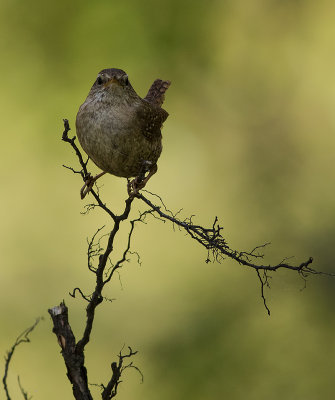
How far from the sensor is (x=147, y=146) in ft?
12.6

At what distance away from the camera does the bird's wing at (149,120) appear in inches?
151

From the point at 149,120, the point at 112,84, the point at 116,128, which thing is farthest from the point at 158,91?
the point at 116,128

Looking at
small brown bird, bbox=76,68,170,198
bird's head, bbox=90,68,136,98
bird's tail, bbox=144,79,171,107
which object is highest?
bird's tail, bbox=144,79,171,107

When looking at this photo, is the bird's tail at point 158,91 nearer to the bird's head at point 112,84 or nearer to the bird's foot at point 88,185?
the bird's head at point 112,84

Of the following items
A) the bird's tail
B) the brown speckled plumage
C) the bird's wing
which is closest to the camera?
the brown speckled plumage

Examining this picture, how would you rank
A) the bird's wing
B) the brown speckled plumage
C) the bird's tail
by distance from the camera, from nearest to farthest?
the brown speckled plumage < the bird's wing < the bird's tail

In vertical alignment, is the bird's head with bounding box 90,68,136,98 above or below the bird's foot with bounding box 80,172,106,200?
above

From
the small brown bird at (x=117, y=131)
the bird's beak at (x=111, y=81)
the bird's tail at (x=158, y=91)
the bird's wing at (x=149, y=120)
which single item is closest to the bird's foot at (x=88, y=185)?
the small brown bird at (x=117, y=131)

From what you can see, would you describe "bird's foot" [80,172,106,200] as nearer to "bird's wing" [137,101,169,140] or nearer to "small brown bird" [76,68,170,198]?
"small brown bird" [76,68,170,198]

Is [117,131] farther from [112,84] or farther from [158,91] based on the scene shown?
[158,91]

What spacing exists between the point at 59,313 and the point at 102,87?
1.30 metres

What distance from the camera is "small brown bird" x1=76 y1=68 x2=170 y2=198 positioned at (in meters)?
3.68

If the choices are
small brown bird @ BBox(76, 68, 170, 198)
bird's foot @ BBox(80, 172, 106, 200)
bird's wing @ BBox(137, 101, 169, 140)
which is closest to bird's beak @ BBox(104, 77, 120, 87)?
small brown bird @ BBox(76, 68, 170, 198)

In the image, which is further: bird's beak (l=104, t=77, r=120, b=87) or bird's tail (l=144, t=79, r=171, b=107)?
bird's tail (l=144, t=79, r=171, b=107)
